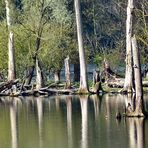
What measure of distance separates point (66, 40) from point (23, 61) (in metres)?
5.17

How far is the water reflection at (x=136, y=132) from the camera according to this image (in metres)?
24.3

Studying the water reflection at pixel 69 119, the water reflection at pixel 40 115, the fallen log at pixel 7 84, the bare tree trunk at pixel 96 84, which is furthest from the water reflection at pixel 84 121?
the fallen log at pixel 7 84

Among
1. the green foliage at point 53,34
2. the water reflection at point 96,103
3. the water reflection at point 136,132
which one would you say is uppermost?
the green foliage at point 53,34

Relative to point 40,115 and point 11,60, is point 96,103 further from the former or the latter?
point 11,60

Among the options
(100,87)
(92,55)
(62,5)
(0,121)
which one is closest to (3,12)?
(62,5)

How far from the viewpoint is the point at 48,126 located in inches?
1189

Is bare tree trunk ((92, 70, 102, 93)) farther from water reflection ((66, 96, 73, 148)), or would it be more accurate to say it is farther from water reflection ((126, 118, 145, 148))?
water reflection ((126, 118, 145, 148))

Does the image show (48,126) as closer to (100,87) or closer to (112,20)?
(100,87)

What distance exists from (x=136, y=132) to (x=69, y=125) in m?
3.98

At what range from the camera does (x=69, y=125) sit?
1198 inches

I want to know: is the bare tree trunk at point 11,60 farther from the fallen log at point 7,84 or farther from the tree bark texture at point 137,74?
the tree bark texture at point 137,74

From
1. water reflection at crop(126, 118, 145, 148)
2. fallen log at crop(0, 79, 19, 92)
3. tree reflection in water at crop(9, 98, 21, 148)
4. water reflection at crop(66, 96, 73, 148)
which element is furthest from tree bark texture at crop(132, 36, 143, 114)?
fallen log at crop(0, 79, 19, 92)

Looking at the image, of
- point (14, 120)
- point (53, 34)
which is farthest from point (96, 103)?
point (53, 34)

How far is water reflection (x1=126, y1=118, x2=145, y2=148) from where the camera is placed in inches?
958
